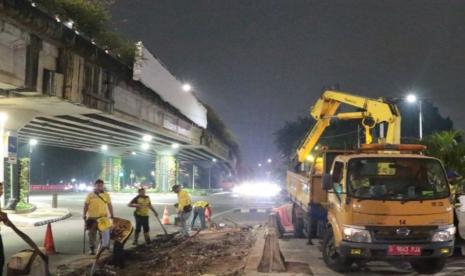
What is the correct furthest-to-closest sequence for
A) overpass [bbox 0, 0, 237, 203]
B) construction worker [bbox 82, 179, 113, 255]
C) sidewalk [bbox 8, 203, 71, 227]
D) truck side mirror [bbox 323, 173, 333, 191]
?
1. sidewalk [bbox 8, 203, 71, 227]
2. overpass [bbox 0, 0, 237, 203]
3. construction worker [bbox 82, 179, 113, 255]
4. truck side mirror [bbox 323, 173, 333, 191]

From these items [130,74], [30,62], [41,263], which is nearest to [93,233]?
[41,263]

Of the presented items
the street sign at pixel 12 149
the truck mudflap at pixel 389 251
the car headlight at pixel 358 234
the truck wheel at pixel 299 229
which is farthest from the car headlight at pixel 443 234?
the street sign at pixel 12 149

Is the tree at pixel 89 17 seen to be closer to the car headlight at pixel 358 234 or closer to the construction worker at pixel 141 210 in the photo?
the construction worker at pixel 141 210

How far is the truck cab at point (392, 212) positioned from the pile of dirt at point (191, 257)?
2.16 meters

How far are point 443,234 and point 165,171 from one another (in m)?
54.3

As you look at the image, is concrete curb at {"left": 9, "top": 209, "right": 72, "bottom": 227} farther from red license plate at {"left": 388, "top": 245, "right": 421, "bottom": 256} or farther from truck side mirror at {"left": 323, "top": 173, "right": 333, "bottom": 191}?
red license plate at {"left": 388, "top": 245, "right": 421, "bottom": 256}

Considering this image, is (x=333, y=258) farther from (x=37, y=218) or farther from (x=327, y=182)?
(x=37, y=218)

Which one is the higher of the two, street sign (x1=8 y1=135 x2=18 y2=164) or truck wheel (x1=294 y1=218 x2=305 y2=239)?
street sign (x1=8 y1=135 x2=18 y2=164)

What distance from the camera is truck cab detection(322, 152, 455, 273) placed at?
33.0 ft

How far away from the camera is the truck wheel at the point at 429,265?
10727mm

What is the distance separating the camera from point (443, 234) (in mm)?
10219

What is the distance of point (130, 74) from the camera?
83.4 feet

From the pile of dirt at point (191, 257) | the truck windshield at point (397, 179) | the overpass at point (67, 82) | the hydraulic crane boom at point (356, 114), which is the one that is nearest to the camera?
the truck windshield at point (397, 179)

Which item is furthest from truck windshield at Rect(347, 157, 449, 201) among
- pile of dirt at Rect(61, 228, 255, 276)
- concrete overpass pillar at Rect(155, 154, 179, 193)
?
concrete overpass pillar at Rect(155, 154, 179, 193)
